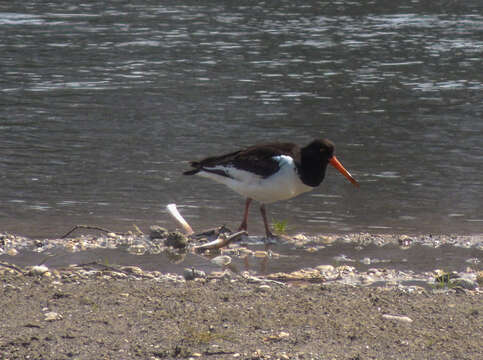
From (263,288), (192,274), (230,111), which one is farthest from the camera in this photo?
(230,111)

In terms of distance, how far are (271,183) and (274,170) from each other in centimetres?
16

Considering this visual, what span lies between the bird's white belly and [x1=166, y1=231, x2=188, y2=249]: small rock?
1.14m

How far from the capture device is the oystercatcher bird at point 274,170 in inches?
396

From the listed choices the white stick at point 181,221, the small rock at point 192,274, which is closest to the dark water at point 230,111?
the white stick at point 181,221

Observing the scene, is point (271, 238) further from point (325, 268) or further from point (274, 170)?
point (325, 268)

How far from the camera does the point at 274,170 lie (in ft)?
33.0

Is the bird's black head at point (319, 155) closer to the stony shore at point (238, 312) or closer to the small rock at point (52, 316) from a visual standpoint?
the stony shore at point (238, 312)

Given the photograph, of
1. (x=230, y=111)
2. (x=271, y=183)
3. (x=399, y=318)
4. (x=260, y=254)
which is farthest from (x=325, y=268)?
(x=230, y=111)

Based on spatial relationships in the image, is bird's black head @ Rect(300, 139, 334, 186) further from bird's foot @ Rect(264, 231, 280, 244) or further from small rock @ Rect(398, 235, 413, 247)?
small rock @ Rect(398, 235, 413, 247)

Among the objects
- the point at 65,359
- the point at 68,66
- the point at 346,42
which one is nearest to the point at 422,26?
the point at 346,42

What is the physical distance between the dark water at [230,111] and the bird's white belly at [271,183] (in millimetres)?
791

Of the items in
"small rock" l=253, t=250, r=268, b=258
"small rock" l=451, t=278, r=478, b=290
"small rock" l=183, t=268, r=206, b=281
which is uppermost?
"small rock" l=451, t=278, r=478, b=290

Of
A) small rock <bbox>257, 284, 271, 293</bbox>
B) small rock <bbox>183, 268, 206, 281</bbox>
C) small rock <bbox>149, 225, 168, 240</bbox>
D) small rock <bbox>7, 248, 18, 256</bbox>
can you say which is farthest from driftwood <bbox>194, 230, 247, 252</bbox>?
small rock <bbox>7, 248, 18, 256</bbox>

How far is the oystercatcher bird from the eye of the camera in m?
10.1
